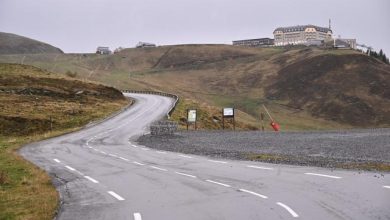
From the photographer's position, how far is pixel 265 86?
14450 cm

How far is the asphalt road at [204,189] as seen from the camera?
1312cm

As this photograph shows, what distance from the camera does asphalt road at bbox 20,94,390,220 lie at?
13125mm

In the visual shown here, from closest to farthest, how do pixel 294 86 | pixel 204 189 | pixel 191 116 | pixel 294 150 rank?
pixel 204 189 < pixel 294 150 < pixel 191 116 < pixel 294 86

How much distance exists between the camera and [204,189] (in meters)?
17.2

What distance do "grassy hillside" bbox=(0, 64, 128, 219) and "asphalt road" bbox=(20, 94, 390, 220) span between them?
88 cm

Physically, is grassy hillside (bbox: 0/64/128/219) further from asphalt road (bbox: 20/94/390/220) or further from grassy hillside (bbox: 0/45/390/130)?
grassy hillside (bbox: 0/45/390/130)

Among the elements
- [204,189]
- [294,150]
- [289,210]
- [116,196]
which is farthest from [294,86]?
[289,210]

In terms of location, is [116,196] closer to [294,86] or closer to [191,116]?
[191,116]

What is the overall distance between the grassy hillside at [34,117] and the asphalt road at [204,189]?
88cm

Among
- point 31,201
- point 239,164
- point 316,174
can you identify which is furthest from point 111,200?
point 239,164

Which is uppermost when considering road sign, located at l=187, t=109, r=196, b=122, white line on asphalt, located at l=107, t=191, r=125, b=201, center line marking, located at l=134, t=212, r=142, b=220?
road sign, located at l=187, t=109, r=196, b=122

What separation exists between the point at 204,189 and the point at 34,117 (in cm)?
4742

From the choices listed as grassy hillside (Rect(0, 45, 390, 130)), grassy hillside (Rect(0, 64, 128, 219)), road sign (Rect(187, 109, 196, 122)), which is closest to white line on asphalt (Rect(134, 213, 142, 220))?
grassy hillside (Rect(0, 64, 128, 219))

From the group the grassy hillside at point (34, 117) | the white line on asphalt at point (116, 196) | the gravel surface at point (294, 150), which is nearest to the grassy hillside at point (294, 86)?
the grassy hillside at point (34, 117)
